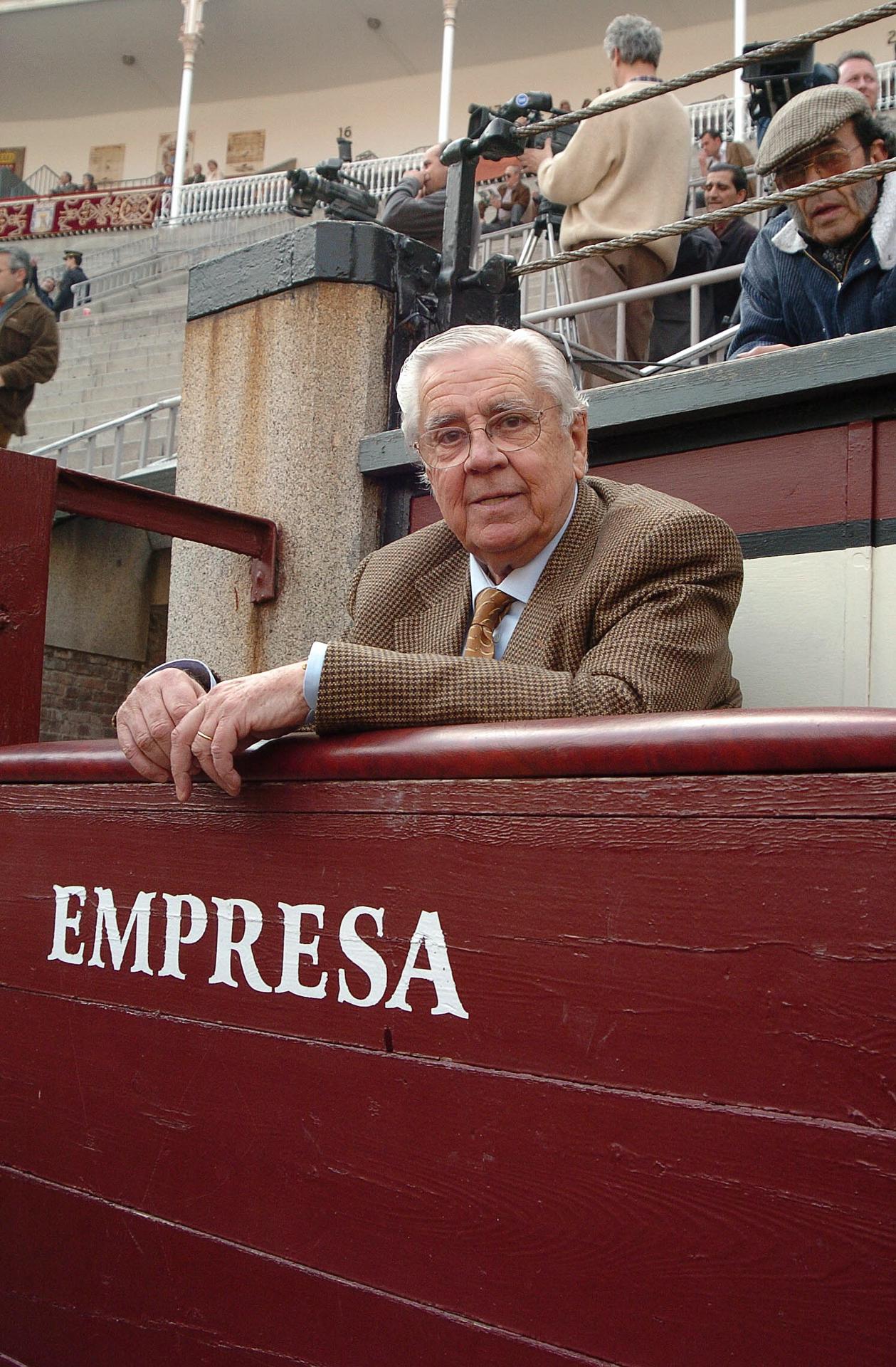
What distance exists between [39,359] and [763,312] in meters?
5.07

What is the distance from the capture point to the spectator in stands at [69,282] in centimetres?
2094

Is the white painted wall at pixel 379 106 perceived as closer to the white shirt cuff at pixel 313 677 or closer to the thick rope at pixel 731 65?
the thick rope at pixel 731 65

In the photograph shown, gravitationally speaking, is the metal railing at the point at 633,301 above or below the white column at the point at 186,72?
below

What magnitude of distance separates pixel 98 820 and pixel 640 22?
3.87 meters

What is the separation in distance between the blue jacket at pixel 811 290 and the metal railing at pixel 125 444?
7.89 meters

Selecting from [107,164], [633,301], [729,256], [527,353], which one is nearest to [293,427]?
[527,353]

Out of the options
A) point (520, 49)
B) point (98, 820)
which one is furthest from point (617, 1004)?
point (520, 49)

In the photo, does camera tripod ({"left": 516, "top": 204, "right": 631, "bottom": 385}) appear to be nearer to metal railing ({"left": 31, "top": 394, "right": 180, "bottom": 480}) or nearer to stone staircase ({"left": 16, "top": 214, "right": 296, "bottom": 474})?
metal railing ({"left": 31, "top": 394, "right": 180, "bottom": 480})

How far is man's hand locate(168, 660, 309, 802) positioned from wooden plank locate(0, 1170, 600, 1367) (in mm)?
564

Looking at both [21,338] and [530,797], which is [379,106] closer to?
[21,338]

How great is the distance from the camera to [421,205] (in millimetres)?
5652

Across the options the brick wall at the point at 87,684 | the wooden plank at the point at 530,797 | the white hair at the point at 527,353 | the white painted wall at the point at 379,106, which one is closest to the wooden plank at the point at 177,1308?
the wooden plank at the point at 530,797

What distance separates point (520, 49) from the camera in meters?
24.4

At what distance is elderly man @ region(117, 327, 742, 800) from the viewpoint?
1.54 m
